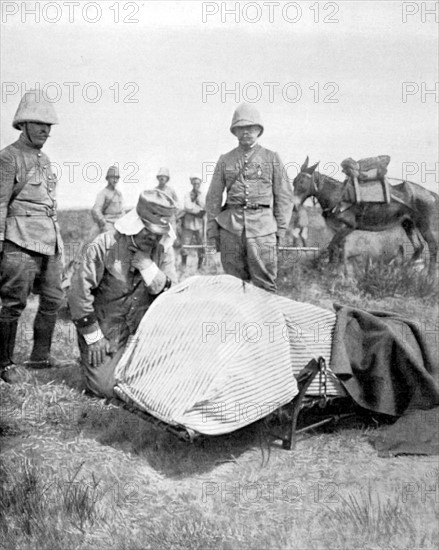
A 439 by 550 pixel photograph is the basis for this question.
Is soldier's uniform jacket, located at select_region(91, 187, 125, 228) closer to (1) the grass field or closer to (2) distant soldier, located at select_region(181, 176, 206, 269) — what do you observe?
(1) the grass field

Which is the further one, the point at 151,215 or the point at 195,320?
the point at 151,215

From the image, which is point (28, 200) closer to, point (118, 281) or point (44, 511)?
point (118, 281)

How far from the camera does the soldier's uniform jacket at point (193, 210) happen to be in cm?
754

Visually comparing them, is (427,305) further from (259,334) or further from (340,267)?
(259,334)

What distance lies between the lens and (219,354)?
2.81m

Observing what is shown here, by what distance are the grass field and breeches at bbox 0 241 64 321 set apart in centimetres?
42

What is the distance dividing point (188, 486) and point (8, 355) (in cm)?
140

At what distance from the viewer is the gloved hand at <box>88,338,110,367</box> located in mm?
3633

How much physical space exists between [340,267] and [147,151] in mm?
3537

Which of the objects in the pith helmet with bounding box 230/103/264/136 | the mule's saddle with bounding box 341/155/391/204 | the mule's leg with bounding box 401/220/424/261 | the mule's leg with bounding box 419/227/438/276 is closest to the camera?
the pith helmet with bounding box 230/103/264/136

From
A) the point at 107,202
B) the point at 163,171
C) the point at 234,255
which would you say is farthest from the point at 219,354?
the point at 234,255

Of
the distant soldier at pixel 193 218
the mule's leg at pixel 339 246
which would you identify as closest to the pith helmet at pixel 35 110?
the mule's leg at pixel 339 246

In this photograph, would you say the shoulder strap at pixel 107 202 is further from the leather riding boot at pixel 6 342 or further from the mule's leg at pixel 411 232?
the mule's leg at pixel 411 232

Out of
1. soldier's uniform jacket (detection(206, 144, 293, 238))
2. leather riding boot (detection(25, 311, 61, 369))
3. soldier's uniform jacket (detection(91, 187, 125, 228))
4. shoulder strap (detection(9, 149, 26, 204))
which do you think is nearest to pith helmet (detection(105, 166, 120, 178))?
soldier's uniform jacket (detection(91, 187, 125, 228))
